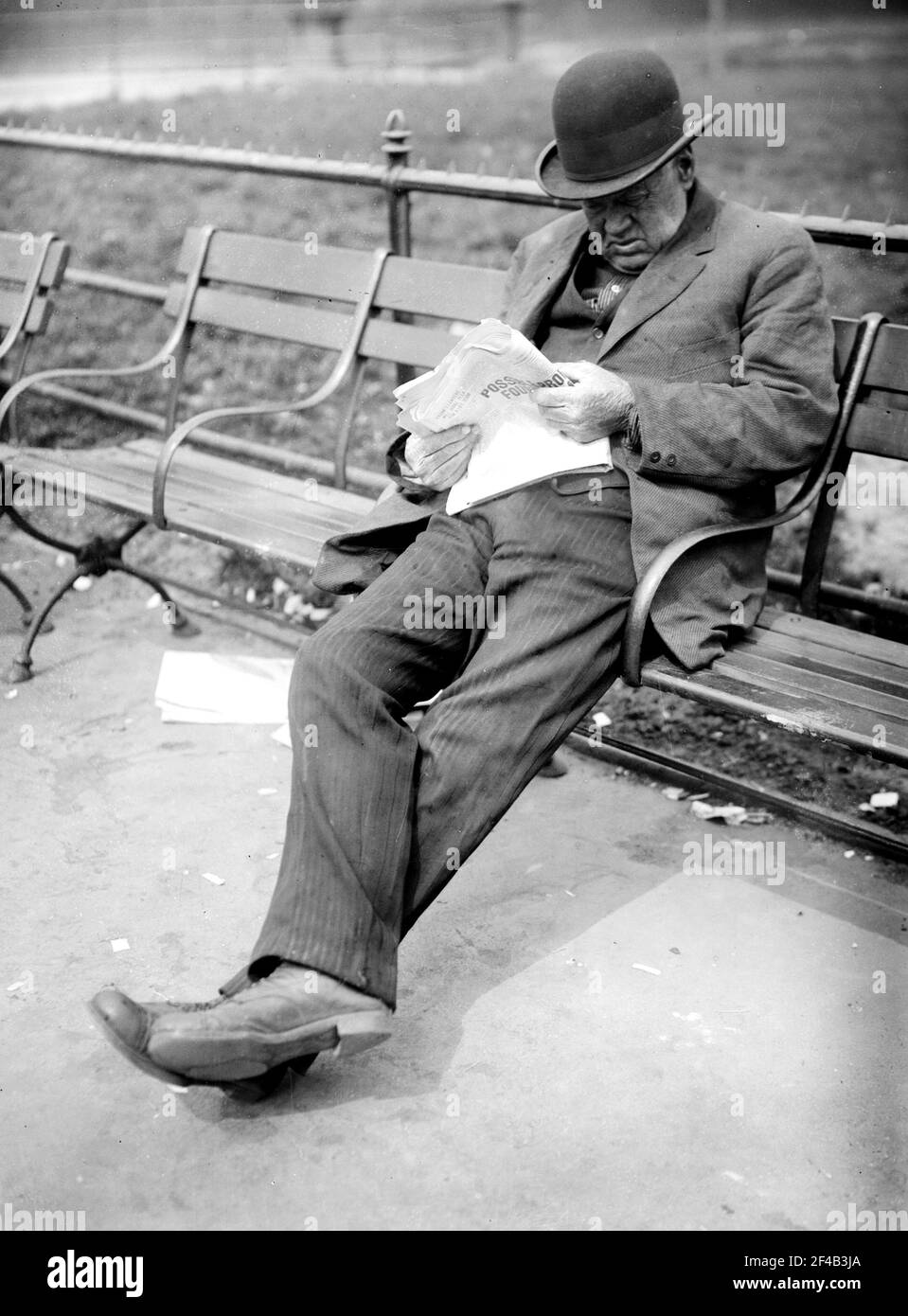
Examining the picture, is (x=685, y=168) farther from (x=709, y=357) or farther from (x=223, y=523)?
(x=223, y=523)

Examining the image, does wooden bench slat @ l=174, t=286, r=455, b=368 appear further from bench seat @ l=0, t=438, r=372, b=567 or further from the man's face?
the man's face

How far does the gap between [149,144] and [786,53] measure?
13566 millimetres

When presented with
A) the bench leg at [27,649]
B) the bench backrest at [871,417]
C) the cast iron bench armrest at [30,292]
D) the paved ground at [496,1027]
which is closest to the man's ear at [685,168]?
the bench backrest at [871,417]

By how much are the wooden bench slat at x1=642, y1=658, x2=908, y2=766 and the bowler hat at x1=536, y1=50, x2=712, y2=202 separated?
106 centimetres

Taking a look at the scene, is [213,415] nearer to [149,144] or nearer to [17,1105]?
[149,144]

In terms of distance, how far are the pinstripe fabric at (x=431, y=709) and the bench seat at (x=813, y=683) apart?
0.24 meters

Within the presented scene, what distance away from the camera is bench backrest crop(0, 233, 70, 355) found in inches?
209

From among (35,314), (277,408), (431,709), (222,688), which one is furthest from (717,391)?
(35,314)

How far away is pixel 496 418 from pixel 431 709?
72 centimetres

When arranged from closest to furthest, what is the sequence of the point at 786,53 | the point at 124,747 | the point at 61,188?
1. the point at 124,747
2. the point at 61,188
3. the point at 786,53

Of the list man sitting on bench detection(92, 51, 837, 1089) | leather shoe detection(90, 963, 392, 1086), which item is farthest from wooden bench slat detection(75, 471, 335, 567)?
leather shoe detection(90, 963, 392, 1086)
